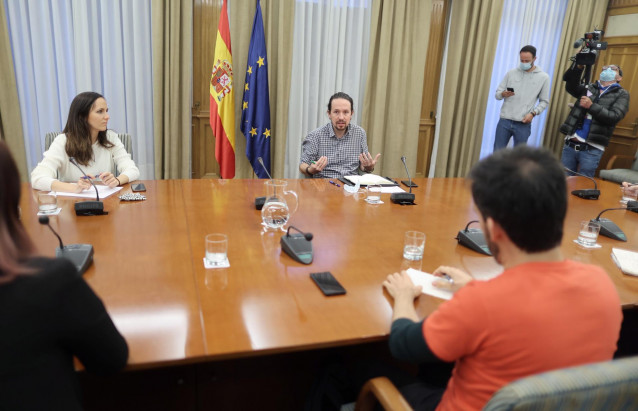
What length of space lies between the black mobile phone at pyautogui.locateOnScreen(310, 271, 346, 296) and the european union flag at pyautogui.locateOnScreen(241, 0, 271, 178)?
3.00 m

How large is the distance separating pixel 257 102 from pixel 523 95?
9.31ft

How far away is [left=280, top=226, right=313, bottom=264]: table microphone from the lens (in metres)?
1.49

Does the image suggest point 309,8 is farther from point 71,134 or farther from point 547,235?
point 547,235

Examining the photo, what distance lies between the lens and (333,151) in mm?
3129

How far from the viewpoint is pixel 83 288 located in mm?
812

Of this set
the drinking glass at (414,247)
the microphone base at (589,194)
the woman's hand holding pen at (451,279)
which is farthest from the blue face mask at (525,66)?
the woman's hand holding pen at (451,279)

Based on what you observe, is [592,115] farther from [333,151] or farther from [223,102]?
[223,102]

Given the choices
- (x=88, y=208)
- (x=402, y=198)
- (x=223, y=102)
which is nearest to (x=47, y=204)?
(x=88, y=208)

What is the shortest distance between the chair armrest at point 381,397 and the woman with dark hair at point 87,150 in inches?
69.0

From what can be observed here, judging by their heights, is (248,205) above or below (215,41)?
below

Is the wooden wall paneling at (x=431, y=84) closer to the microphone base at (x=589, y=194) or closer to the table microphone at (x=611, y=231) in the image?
the microphone base at (x=589, y=194)

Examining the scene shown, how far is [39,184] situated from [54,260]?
5.39 feet

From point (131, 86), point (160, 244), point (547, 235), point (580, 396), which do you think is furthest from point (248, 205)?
point (131, 86)

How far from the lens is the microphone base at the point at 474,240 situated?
1.67m
